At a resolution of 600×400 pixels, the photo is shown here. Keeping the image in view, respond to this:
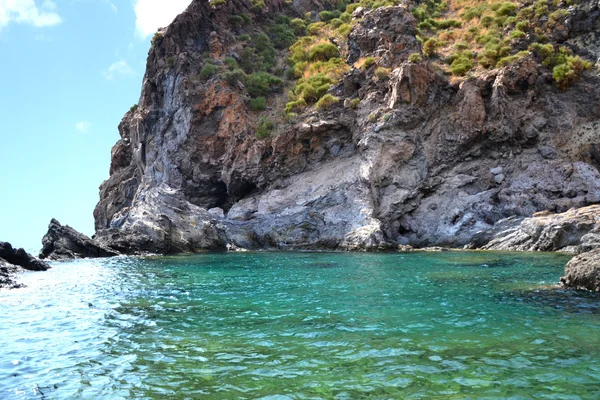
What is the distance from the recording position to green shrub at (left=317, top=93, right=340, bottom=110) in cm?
4453

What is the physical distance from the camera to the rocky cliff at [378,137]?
35.6 metres

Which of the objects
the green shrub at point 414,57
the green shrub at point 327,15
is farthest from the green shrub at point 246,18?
the green shrub at point 414,57

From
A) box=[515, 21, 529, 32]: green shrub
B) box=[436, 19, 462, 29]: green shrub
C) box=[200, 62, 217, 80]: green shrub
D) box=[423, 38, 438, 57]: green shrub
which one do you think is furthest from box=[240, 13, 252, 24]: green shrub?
box=[515, 21, 529, 32]: green shrub

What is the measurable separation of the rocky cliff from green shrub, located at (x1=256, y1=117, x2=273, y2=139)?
0.15 meters

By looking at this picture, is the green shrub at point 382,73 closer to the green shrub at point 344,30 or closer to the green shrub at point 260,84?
the green shrub at point 260,84

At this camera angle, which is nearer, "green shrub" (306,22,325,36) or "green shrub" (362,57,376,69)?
"green shrub" (362,57,376,69)

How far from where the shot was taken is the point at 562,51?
39656 millimetres

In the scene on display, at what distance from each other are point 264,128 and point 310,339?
36594mm

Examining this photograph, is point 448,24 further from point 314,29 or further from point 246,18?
point 246,18

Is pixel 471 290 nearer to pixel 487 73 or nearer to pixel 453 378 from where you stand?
pixel 453 378

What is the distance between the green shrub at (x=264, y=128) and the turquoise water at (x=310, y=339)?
27105 millimetres

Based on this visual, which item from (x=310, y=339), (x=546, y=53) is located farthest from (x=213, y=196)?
(x=310, y=339)

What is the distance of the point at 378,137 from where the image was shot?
39.3 m

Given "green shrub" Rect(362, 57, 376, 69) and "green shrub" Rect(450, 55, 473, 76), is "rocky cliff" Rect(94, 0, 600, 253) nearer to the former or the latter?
"green shrub" Rect(450, 55, 473, 76)
